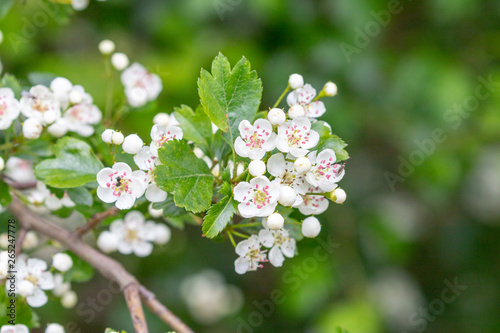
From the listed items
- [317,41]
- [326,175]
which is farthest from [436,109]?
[326,175]

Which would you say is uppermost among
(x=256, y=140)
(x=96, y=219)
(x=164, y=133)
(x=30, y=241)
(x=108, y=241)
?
(x=256, y=140)

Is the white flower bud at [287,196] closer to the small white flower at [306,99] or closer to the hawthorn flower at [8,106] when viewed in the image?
the small white flower at [306,99]

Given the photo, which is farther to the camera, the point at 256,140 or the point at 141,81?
the point at 141,81

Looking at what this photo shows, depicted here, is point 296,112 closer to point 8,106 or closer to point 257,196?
point 257,196

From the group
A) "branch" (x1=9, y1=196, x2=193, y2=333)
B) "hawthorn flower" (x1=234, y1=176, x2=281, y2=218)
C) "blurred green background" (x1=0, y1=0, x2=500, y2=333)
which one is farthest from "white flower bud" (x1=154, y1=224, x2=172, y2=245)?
"blurred green background" (x1=0, y1=0, x2=500, y2=333)

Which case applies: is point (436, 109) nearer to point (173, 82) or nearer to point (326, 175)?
point (173, 82)

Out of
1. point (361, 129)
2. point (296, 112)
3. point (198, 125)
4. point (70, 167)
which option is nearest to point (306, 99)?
point (296, 112)
